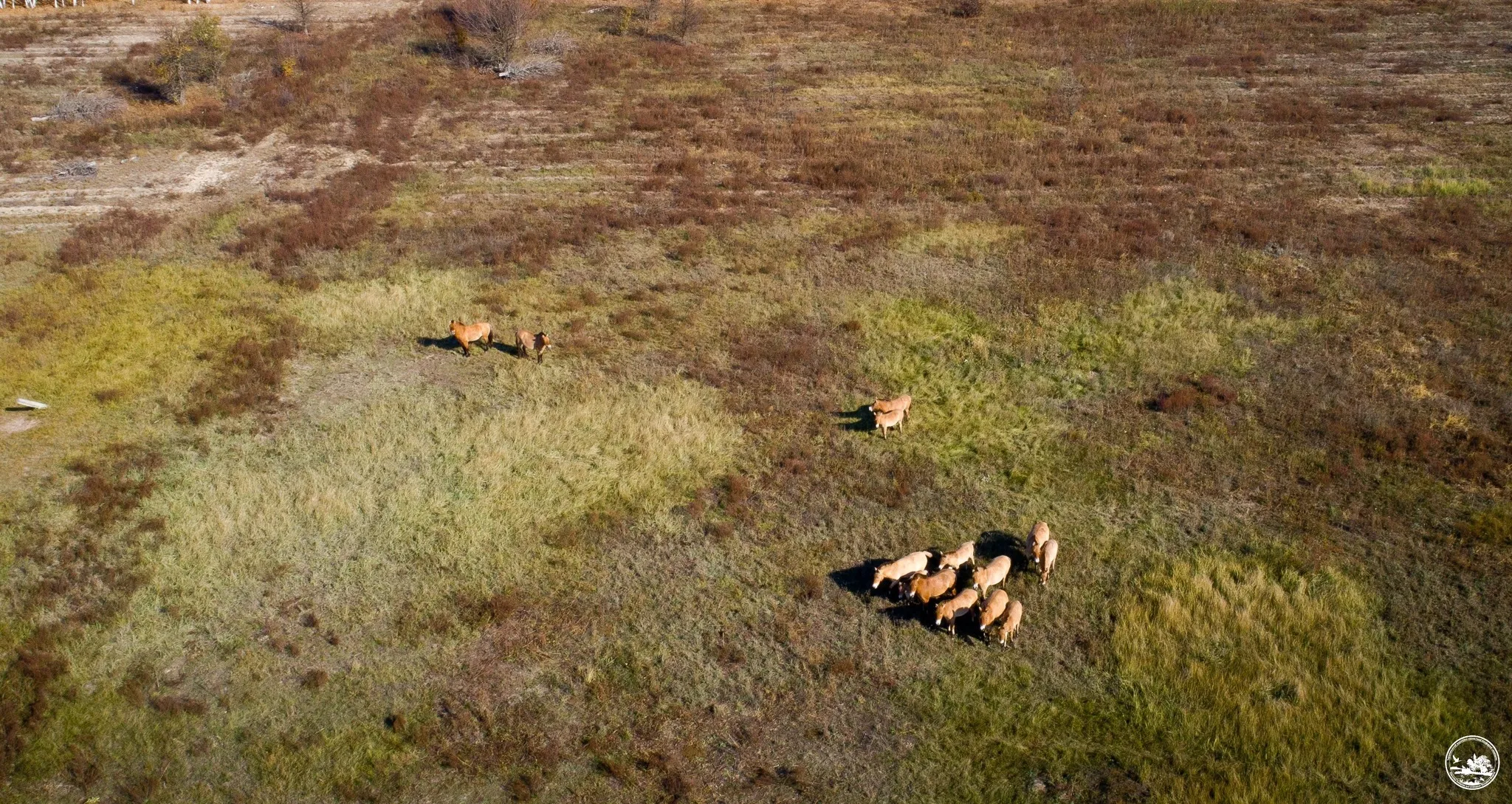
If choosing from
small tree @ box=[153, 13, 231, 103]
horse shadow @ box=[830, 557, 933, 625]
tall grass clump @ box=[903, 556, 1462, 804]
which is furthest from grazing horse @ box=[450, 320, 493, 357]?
small tree @ box=[153, 13, 231, 103]

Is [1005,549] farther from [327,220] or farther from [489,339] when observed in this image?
[327,220]

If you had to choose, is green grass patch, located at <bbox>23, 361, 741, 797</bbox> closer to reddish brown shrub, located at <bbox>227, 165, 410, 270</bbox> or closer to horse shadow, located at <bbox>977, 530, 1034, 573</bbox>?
horse shadow, located at <bbox>977, 530, 1034, 573</bbox>

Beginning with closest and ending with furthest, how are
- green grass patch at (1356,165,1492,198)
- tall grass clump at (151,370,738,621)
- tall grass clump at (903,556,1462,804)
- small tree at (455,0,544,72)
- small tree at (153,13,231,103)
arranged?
tall grass clump at (903,556,1462,804), tall grass clump at (151,370,738,621), green grass patch at (1356,165,1492,198), small tree at (153,13,231,103), small tree at (455,0,544,72)

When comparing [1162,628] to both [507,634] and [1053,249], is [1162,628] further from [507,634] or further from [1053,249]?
[1053,249]

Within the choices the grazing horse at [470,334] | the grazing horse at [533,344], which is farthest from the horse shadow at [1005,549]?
the grazing horse at [470,334]

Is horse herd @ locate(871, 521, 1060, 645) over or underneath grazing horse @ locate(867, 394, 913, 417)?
underneath

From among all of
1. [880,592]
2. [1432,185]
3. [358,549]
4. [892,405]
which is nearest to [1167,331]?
[892,405]

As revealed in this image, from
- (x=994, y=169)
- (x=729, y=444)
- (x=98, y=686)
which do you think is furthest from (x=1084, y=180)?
(x=98, y=686)
